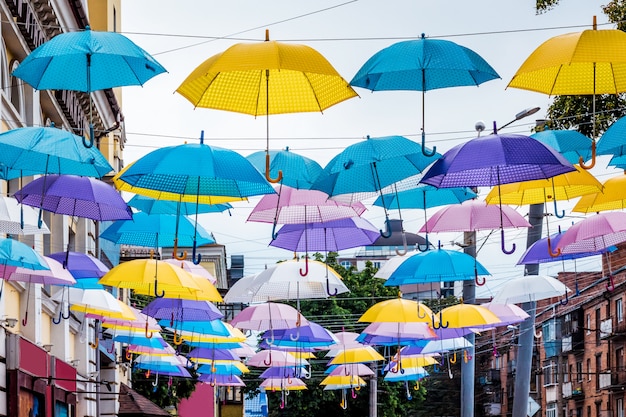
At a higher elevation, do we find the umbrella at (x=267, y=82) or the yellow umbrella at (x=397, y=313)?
the umbrella at (x=267, y=82)

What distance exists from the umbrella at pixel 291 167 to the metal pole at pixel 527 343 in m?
5.47

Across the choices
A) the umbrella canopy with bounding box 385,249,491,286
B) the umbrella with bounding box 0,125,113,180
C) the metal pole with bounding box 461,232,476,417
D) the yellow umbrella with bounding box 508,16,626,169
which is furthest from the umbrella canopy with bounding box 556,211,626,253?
the umbrella with bounding box 0,125,113,180

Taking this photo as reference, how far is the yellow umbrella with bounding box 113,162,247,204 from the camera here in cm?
1498

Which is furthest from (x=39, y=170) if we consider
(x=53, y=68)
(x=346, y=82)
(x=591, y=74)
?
(x=591, y=74)

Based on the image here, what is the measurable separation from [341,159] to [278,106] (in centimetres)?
189

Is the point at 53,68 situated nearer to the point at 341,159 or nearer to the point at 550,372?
the point at 341,159

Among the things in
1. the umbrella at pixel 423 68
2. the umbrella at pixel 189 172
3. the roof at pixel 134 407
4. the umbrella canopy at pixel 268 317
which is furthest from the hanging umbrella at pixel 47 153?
the roof at pixel 134 407

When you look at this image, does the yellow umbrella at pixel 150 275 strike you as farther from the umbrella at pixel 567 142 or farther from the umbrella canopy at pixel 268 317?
the umbrella at pixel 567 142

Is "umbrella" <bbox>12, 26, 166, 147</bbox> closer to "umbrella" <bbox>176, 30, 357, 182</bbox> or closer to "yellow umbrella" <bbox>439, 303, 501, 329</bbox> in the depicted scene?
"umbrella" <bbox>176, 30, 357, 182</bbox>

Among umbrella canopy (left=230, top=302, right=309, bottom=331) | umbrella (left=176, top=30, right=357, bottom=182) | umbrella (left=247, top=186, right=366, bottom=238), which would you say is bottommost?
umbrella canopy (left=230, top=302, right=309, bottom=331)

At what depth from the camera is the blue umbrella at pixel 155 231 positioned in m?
19.2

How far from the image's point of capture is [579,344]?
2581 inches

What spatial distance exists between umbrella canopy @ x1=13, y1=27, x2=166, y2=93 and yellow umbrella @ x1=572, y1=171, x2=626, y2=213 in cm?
674

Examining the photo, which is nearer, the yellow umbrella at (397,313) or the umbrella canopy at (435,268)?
the umbrella canopy at (435,268)
